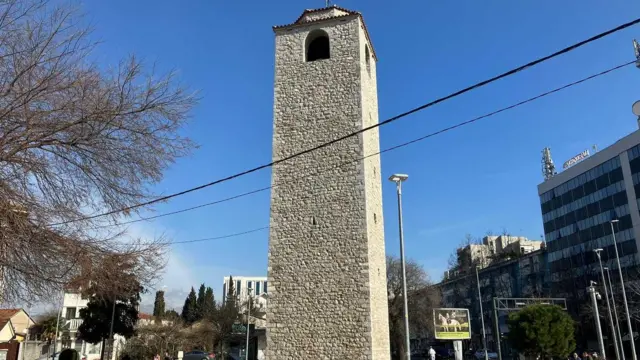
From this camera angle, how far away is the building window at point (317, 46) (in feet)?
62.9

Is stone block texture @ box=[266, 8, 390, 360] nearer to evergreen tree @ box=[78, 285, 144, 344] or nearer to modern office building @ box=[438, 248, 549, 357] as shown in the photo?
evergreen tree @ box=[78, 285, 144, 344]

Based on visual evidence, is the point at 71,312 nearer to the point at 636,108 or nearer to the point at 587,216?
the point at 587,216

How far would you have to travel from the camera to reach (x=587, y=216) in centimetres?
4384

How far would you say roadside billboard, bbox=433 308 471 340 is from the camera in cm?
1806

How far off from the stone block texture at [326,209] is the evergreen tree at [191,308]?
50553mm

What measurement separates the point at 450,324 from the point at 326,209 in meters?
6.52

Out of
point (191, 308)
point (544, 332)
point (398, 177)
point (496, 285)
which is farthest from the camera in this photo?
point (191, 308)

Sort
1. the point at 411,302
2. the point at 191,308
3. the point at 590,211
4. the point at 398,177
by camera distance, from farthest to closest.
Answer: the point at 191,308 < the point at 590,211 < the point at 411,302 < the point at 398,177

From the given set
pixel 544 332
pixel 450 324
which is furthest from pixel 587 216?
pixel 450 324

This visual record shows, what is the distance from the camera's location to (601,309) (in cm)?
3553

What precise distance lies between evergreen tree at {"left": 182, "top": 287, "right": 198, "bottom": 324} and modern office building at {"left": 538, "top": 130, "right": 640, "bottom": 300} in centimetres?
4172

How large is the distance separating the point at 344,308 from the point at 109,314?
18.0 m

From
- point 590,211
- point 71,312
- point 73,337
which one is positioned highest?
point 590,211

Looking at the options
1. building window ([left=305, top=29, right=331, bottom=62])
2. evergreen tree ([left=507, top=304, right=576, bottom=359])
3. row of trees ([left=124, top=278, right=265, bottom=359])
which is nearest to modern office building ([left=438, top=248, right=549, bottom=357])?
row of trees ([left=124, top=278, right=265, bottom=359])
